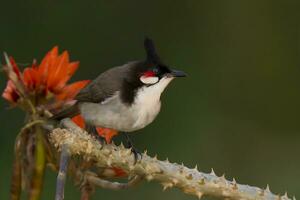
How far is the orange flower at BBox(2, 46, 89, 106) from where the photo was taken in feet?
4.07

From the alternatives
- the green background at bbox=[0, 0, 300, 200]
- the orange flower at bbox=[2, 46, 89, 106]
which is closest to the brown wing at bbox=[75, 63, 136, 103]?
the orange flower at bbox=[2, 46, 89, 106]

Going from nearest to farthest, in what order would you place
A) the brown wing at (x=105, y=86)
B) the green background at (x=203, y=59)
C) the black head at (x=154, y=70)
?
the black head at (x=154, y=70), the brown wing at (x=105, y=86), the green background at (x=203, y=59)

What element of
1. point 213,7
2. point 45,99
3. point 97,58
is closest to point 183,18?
point 213,7

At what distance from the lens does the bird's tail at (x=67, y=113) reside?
1.25 m

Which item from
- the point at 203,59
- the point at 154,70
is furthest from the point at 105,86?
the point at 203,59

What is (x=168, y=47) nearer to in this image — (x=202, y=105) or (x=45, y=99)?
(x=202, y=105)

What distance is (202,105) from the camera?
11.1 feet

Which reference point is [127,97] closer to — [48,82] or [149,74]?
[149,74]

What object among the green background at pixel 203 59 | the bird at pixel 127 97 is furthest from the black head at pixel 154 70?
the green background at pixel 203 59

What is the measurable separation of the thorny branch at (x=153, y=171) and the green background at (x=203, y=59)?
1.94 m

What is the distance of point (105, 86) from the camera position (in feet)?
5.01

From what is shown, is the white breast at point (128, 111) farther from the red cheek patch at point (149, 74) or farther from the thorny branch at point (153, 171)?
the thorny branch at point (153, 171)

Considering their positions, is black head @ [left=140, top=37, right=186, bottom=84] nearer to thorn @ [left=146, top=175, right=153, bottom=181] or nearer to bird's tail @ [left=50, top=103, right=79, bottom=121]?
bird's tail @ [left=50, top=103, right=79, bottom=121]

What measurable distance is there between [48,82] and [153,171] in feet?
0.73
